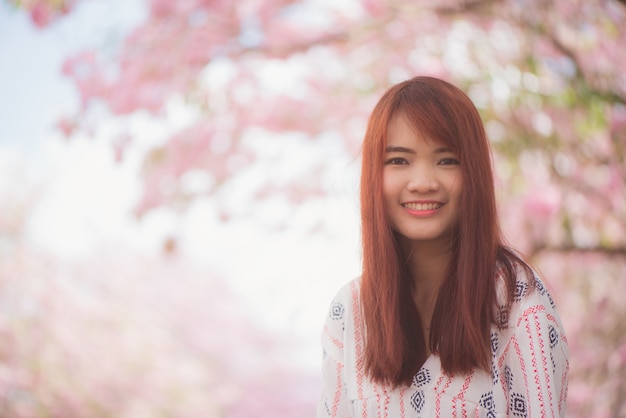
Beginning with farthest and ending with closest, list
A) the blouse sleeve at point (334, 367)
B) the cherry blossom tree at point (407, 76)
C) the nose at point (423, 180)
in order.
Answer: the cherry blossom tree at point (407, 76) < the blouse sleeve at point (334, 367) < the nose at point (423, 180)

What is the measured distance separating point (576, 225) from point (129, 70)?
2182 mm

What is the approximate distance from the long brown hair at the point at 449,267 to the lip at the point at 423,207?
41mm

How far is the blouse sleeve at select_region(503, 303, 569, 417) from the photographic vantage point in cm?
108

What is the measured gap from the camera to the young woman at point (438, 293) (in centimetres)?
113

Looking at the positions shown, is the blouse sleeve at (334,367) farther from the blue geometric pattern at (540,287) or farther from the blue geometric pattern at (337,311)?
the blue geometric pattern at (540,287)

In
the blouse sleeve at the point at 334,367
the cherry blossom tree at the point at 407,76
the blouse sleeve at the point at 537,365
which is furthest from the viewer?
the cherry blossom tree at the point at 407,76

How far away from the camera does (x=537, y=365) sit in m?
1.09

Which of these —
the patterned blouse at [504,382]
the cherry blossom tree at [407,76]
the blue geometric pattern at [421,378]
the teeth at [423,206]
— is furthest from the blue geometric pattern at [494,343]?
the cherry blossom tree at [407,76]

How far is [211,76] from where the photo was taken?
3885mm

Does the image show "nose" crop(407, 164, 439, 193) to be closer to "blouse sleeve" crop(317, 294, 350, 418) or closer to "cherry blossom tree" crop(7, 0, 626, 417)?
"blouse sleeve" crop(317, 294, 350, 418)

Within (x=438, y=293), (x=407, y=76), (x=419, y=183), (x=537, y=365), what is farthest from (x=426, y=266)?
(x=407, y=76)

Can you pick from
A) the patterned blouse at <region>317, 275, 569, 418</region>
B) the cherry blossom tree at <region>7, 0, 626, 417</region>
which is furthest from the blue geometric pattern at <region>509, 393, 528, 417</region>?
the cherry blossom tree at <region>7, 0, 626, 417</region>

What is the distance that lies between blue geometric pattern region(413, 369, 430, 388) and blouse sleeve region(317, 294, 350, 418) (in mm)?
159

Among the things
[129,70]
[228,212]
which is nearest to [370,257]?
[129,70]
